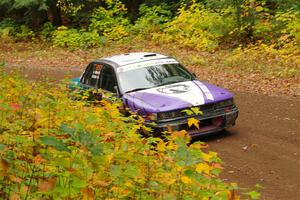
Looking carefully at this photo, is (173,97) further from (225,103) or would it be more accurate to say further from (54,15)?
(54,15)

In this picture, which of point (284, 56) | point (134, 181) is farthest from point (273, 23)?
point (134, 181)

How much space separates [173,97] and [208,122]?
85 cm

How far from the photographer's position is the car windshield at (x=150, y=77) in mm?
9281

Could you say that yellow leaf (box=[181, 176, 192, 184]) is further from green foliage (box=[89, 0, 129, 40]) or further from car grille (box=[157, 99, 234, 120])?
green foliage (box=[89, 0, 129, 40])

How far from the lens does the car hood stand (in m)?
8.35

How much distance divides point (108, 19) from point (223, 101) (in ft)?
66.7

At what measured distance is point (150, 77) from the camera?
945 centimetres

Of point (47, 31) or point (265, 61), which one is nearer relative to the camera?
point (265, 61)

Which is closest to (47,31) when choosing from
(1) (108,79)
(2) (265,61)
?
(2) (265,61)

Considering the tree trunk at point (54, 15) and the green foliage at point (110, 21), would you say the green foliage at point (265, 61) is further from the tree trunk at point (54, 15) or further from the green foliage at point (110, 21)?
the tree trunk at point (54, 15)

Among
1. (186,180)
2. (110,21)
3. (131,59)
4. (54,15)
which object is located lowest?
(110,21)

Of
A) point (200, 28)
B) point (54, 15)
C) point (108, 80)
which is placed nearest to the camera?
point (108, 80)

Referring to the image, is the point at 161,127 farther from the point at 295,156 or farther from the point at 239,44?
the point at 239,44

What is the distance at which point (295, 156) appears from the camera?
786 centimetres
